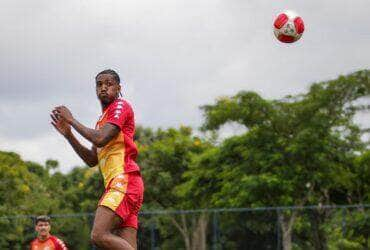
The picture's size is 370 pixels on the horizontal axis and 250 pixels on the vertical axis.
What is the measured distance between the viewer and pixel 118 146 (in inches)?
291

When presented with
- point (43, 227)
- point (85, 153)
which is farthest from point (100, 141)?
point (43, 227)

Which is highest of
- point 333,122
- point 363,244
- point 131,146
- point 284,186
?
point 333,122

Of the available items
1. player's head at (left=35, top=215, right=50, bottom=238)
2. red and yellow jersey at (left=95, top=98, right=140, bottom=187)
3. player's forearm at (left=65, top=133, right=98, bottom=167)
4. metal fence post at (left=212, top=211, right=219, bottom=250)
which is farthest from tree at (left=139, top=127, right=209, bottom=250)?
red and yellow jersey at (left=95, top=98, right=140, bottom=187)

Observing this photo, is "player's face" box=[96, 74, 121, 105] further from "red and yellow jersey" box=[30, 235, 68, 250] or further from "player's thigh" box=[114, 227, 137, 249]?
"red and yellow jersey" box=[30, 235, 68, 250]

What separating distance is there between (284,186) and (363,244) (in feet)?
13.0

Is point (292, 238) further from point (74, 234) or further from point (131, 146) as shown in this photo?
point (131, 146)

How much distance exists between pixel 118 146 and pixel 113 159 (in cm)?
12

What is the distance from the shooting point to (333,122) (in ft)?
79.5

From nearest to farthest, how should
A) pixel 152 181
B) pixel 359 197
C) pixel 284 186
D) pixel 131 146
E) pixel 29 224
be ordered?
pixel 131 146
pixel 29 224
pixel 284 186
pixel 359 197
pixel 152 181

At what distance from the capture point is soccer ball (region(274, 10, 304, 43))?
10.8 metres

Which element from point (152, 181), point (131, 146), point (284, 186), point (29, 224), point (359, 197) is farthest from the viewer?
point (152, 181)

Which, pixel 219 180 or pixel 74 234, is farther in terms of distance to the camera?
pixel 219 180

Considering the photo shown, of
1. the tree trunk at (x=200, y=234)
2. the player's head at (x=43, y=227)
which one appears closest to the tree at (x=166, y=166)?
the tree trunk at (x=200, y=234)

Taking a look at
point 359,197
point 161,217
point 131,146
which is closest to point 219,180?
point 359,197
